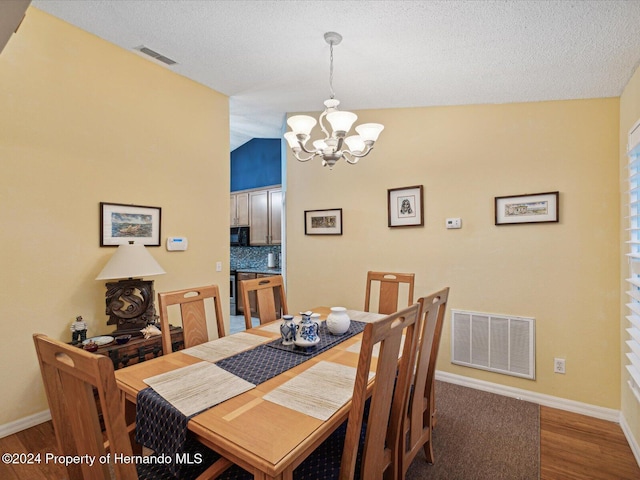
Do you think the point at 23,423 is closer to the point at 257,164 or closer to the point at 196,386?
the point at 196,386

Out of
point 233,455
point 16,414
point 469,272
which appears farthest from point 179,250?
point 469,272

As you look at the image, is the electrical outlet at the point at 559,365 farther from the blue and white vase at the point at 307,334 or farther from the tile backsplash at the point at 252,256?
the tile backsplash at the point at 252,256

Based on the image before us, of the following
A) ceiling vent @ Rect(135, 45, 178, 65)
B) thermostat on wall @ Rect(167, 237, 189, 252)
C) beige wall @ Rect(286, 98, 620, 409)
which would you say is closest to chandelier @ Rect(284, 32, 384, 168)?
beige wall @ Rect(286, 98, 620, 409)

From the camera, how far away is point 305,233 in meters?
3.94

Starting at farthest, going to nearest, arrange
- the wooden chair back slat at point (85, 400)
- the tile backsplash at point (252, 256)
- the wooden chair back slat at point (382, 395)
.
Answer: the tile backsplash at point (252, 256) < the wooden chair back slat at point (382, 395) < the wooden chair back slat at point (85, 400)

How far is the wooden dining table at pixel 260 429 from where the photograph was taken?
0.96 m

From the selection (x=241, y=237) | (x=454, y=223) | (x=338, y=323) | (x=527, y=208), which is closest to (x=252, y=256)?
(x=241, y=237)

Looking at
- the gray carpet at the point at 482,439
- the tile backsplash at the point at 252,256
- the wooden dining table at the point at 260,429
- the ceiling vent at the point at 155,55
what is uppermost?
the ceiling vent at the point at 155,55

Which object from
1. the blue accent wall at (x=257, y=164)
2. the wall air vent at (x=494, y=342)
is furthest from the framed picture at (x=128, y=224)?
the wall air vent at (x=494, y=342)

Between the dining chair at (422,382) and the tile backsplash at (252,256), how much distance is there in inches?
159

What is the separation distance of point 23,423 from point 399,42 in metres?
3.66

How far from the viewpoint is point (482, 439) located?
7.25ft

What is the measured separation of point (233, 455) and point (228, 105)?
11.2 feet

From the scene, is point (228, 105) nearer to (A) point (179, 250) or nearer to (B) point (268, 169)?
(A) point (179, 250)
